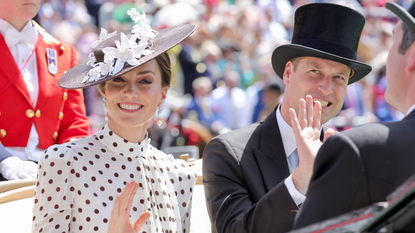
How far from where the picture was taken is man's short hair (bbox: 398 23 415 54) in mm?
1420

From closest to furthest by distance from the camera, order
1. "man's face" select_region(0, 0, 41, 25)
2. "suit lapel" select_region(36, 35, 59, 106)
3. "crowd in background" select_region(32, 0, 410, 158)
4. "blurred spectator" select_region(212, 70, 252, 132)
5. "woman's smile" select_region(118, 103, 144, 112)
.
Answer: "woman's smile" select_region(118, 103, 144, 112) < "man's face" select_region(0, 0, 41, 25) < "suit lapel" select_region(36, 35, 59, 106) < "crowd in background" select_region(32, 0, 410, 158) < "blurred spectator" select_region(212, 70, 252, 132)

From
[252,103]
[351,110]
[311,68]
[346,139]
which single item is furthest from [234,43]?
[346,139]

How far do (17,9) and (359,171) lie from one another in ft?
8.47

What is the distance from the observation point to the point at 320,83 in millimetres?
2604

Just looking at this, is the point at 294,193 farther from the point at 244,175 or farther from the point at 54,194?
the point at 54,194

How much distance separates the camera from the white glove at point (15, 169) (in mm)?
2832

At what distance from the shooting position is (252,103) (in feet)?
24.2

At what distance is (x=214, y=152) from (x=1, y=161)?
134 centimetres

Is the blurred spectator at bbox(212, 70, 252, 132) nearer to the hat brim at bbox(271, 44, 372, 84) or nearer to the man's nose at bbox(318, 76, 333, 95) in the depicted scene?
the hat brim at bbox(271, 44, 372, 84)

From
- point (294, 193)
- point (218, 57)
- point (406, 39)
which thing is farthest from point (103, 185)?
point (218, 57)

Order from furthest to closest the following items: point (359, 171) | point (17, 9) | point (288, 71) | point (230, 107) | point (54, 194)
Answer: point (230, 107) < point (17, 9) < point (288, 71) < point (54, 194) < point (359, 171)

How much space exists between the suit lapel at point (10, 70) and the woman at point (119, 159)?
675mm

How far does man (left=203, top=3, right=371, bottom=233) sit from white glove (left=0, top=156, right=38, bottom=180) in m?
1.12

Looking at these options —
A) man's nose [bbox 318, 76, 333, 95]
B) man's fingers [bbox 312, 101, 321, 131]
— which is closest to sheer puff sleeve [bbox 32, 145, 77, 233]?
man's fingers [bbox 312, 101, 321, 131]
